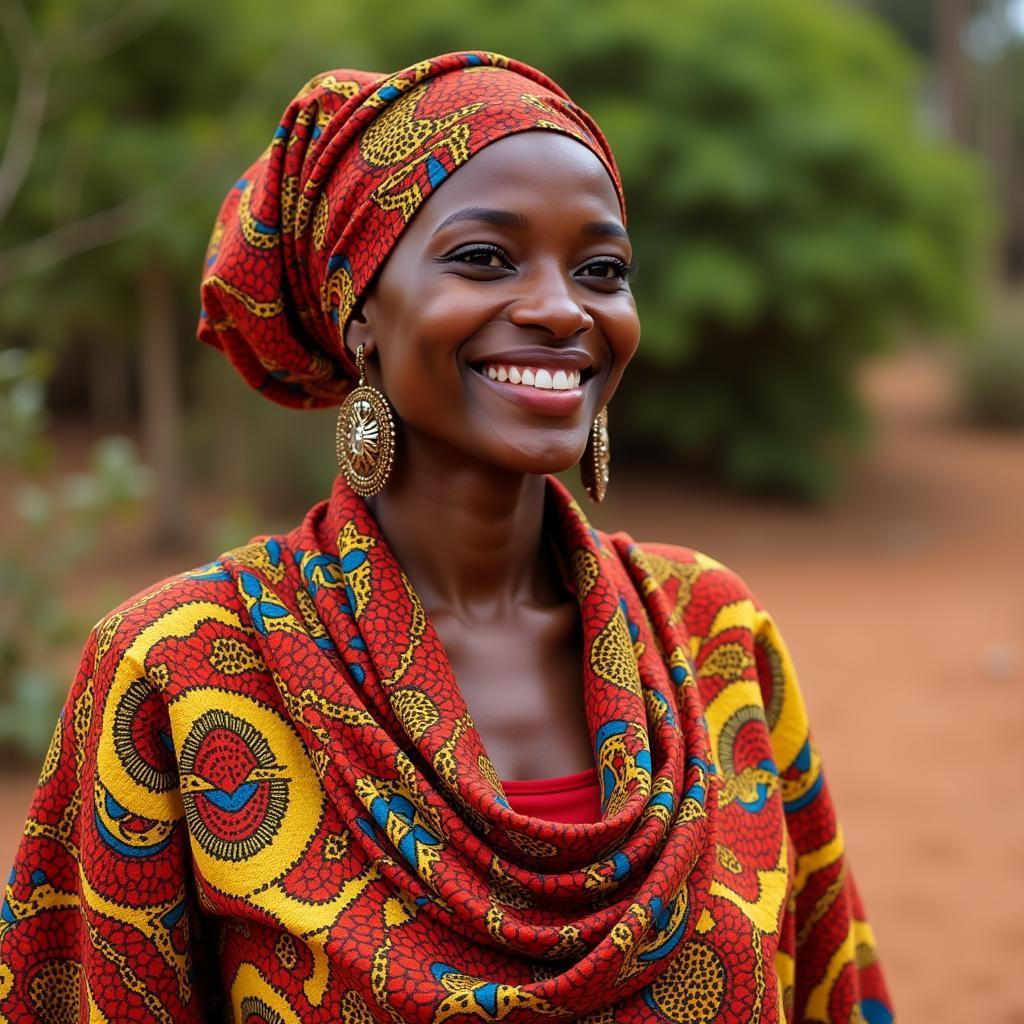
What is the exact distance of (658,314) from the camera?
11.0 metres

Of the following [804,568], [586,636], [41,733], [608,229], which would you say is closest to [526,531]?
[586,636]

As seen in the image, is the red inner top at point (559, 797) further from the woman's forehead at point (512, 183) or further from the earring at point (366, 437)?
the woman's forehead at point (512, 183)

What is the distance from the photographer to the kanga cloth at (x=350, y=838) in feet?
4.95

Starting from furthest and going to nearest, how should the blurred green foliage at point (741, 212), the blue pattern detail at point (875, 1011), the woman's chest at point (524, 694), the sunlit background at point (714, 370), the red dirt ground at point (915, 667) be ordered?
the blurred green foliage at point (741, 212)
the sunlit background at point (714, 370)
the red dirt ground at point (915, 667)
the blue pattern detail at point (875, 1011)
the woman's chest at point (524, 694)

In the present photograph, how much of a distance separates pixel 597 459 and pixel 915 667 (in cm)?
647

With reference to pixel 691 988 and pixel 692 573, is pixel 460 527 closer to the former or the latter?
pixel 692 573

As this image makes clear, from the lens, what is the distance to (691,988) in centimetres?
161

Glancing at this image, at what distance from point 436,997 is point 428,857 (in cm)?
15

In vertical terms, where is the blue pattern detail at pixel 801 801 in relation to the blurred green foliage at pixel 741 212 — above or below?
below

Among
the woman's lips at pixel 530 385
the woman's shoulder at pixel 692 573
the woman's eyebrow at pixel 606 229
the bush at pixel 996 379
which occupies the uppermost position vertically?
the bush at pixel 996 379

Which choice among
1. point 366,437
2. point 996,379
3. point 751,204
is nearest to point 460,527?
point 366,437

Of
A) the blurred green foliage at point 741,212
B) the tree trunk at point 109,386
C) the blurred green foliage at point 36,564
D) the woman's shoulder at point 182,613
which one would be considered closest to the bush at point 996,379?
the blurred green foliage at point 741,212

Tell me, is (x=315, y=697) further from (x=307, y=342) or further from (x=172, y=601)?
(x=307, y=342)

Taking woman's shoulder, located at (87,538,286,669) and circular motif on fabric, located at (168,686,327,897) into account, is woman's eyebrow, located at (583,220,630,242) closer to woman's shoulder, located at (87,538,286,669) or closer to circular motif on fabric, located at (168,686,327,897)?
woman's shoulder, located at (87,538,286,669)
